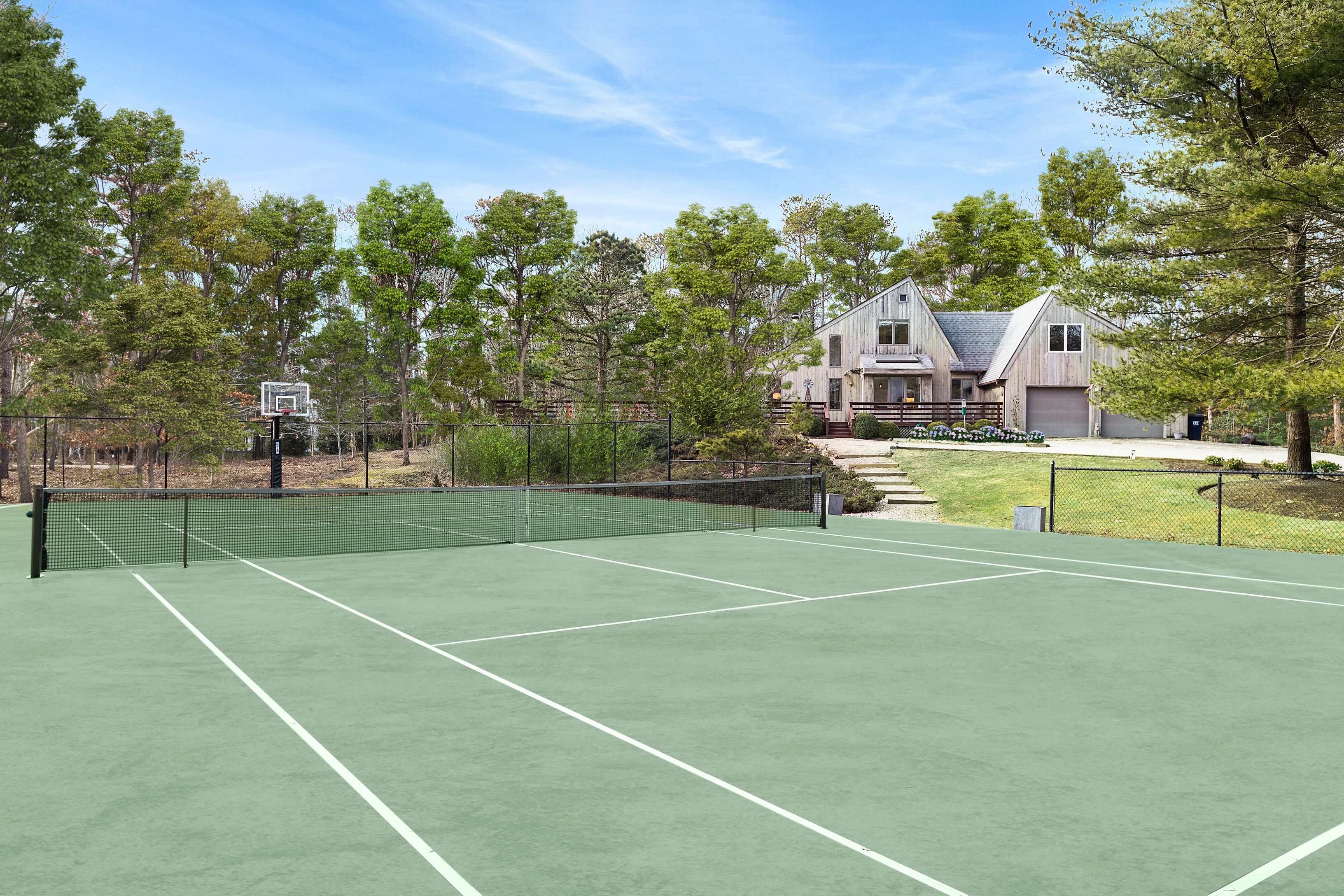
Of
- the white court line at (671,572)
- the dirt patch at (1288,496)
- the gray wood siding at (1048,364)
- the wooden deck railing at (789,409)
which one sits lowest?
the white court line at (671,572)

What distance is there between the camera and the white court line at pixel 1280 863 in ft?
12.8

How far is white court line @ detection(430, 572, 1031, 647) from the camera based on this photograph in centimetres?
893

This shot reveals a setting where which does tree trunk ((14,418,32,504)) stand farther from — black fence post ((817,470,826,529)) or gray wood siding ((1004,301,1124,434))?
gray wood siding ((1004,301,1124,434))

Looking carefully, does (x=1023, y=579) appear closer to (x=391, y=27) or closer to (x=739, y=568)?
(x=739, y=568)

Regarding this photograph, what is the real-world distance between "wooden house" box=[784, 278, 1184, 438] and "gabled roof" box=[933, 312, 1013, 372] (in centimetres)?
7

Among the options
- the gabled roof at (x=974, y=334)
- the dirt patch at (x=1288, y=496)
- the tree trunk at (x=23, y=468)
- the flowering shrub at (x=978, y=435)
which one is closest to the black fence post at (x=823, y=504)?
the dirt patch at (x=1288, y=496)

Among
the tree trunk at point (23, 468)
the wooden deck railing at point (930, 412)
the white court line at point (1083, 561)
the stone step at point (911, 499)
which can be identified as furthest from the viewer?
the wooden deck railing at point (930, 412)

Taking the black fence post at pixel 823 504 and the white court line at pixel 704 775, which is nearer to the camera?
the white court line at pixel 704 775

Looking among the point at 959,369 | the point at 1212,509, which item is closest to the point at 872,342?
the point at 959,369

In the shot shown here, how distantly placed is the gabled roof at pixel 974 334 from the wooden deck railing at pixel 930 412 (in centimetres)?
304

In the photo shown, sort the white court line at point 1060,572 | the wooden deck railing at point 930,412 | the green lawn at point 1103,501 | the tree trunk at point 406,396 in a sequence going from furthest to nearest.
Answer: the wooden deck railing at point 930,412 < the tree trunk at point 406,396 < the green lawn at point 1103,501 < the white court line at point 1060,572

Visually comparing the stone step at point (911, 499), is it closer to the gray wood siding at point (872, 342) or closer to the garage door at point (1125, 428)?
the gray wood siding at point (872, 342)

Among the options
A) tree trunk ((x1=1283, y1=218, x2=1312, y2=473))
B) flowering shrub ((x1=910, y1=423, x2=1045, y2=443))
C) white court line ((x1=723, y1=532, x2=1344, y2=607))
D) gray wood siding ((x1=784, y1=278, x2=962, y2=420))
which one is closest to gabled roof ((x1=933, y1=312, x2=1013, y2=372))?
gray wood siding ((x1=784, y1=278, x2=962, y2=420))

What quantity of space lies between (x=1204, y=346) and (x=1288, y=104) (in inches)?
231
